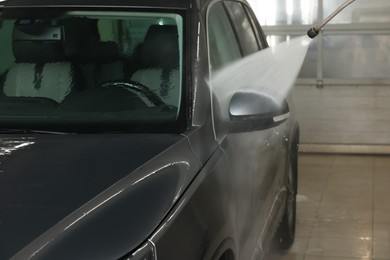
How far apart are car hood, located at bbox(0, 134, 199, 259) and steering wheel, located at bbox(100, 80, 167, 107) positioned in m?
0.28

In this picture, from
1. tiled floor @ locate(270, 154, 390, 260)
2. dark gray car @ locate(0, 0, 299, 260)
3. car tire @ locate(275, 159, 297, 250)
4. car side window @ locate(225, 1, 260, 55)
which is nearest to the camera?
dark gray car @ locate(0, 0, 299, 260)

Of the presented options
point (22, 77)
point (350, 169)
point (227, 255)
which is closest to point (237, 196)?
point (227, 255)

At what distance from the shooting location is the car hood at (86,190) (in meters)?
1.46

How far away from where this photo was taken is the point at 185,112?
231 cm

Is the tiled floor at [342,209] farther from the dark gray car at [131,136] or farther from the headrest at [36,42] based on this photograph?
the headrest at [36,42]

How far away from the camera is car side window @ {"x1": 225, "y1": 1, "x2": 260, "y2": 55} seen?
323 cm

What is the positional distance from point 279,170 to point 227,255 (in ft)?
4.18

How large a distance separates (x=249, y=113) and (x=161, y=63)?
426 millimetres

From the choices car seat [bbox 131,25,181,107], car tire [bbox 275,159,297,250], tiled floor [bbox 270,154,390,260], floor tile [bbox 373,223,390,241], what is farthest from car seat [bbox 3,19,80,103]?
floor tile [bbox 373,223,390,241]

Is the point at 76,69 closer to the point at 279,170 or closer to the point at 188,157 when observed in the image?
the point at 188,157

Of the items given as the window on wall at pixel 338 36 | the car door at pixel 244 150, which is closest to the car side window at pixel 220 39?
the car door at pixel 244 150

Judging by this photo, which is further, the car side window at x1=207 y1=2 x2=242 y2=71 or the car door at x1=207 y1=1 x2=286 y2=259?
the car side window at x1=207 y1=2 x2=242 y2=71

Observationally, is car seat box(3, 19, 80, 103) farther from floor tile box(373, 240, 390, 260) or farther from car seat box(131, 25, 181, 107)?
floor tile box(373, 240, 390, 260)

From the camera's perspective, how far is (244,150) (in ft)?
8.39
